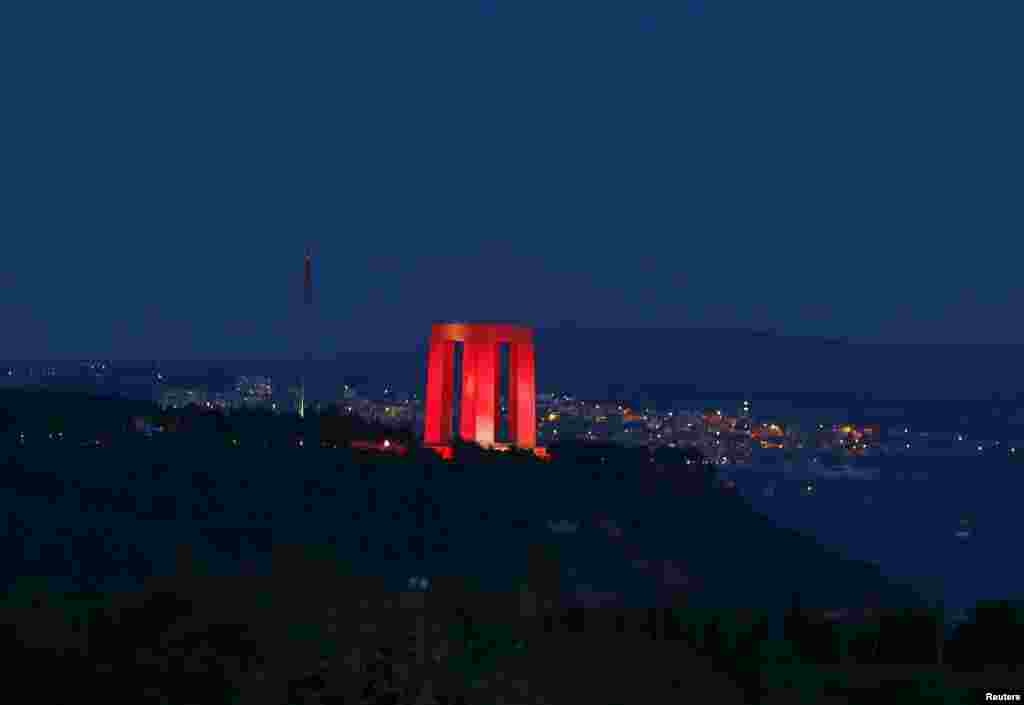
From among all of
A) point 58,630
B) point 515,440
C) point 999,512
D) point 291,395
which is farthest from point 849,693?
point 291,395

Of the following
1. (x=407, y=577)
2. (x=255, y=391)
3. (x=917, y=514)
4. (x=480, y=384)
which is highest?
(x=480, y=384)

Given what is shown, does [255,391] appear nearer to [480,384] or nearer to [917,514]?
[480,384]

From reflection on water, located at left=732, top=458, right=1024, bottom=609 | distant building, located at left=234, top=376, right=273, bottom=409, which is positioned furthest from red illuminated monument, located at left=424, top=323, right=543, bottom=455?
reflection on water, located at left=732, top=458, right=1024, bottom=609

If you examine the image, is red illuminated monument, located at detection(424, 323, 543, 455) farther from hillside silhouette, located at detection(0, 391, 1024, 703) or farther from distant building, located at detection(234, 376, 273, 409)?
distant building, located at detection(234, 376, 273, 409)

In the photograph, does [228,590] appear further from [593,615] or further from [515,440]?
[515,440]

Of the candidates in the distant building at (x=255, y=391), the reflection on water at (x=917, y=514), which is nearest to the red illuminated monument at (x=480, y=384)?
the distant building at (x=255, y=391)

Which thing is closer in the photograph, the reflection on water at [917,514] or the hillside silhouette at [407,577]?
the hillside silhouette at [407,577]

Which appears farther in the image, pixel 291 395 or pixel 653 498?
pixel 291 395

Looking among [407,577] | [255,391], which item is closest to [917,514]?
[255,391]

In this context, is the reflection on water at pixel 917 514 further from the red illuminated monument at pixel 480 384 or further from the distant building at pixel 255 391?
the distant building at pixel 255 391
